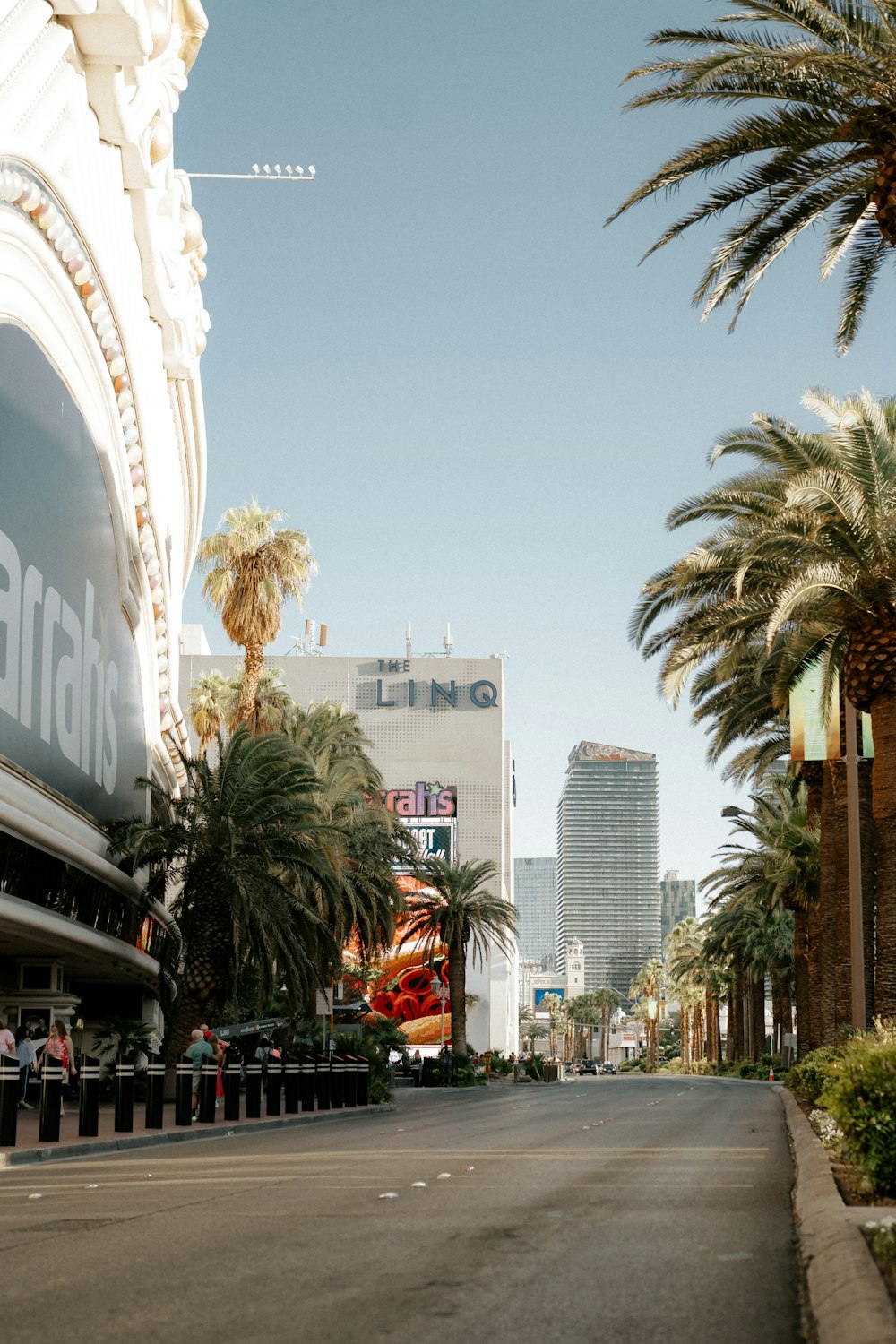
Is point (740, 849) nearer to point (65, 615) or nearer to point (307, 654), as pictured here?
point (65, 615)

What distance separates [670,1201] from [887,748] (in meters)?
12.7

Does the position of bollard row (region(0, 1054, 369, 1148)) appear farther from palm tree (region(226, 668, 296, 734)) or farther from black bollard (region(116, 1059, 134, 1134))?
palm tree (region(226, 668, 296, 734))

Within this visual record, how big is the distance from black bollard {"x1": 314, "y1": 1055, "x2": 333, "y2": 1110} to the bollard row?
0.06ft

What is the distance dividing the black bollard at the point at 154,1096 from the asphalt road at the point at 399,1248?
296cm

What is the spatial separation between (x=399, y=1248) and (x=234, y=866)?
21.0 meters

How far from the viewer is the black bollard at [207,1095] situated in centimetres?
2298

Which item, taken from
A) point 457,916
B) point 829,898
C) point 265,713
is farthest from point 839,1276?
point 457,916

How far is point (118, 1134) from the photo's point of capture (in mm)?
19875

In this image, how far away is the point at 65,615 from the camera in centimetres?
2673

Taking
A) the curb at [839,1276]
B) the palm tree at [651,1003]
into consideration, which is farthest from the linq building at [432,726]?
the curb at [839,1276]

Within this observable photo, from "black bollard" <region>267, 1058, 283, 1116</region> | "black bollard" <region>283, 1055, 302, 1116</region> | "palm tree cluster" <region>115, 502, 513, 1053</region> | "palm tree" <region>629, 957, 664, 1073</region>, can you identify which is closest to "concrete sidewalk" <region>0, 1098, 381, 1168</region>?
"black bollard" <region>283, 1055, 302, 1116</region>

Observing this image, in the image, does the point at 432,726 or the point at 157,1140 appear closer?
the point at 157,1140

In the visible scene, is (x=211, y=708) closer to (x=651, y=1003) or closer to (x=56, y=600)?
(x=56, y=600)

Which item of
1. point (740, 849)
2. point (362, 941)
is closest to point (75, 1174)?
point (362, 941)
